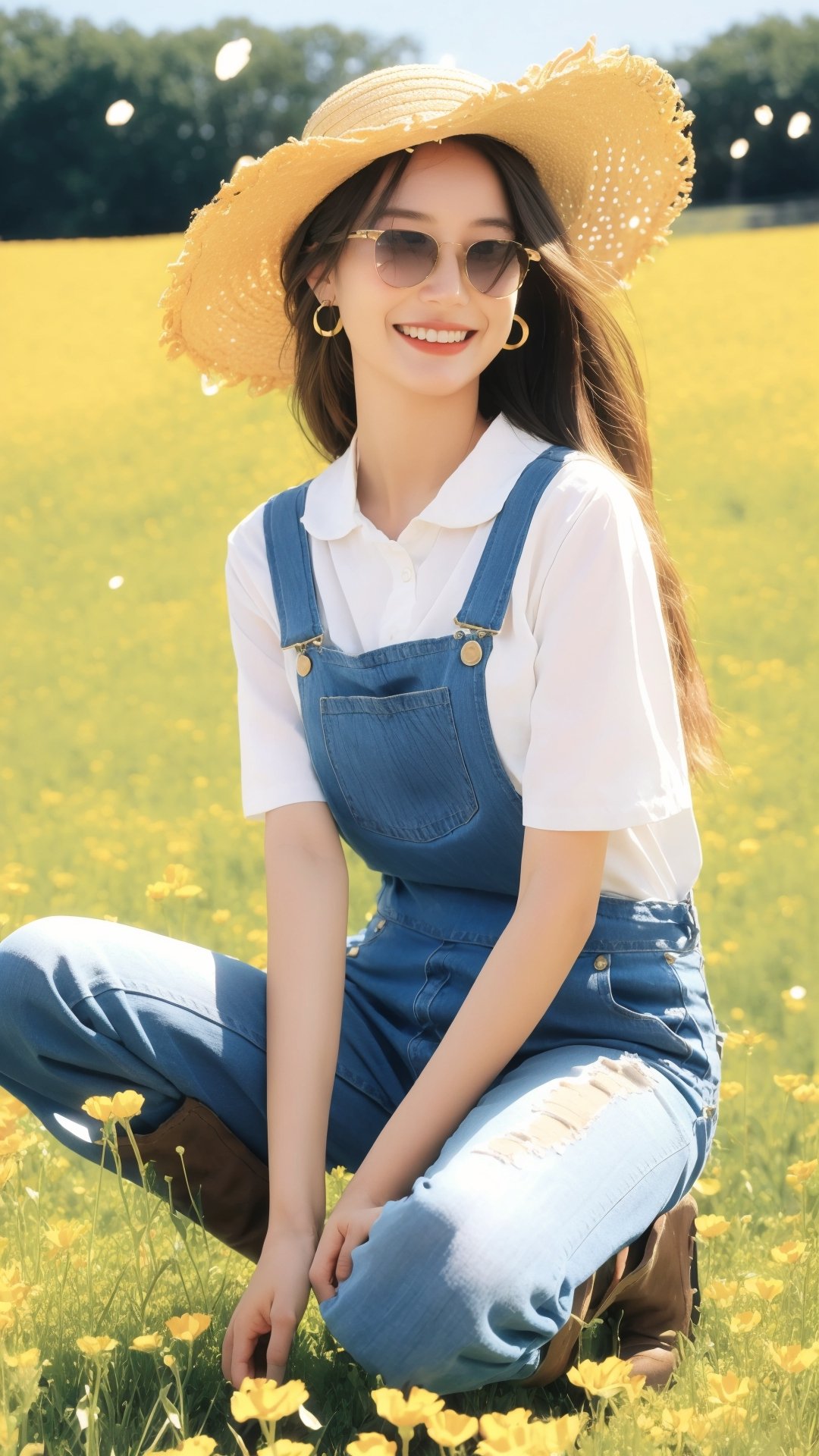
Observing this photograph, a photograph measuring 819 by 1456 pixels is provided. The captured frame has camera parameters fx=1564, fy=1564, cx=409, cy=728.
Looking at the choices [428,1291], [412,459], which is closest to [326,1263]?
[428,1291]

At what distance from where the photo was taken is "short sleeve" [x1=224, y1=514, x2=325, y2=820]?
7.86ft

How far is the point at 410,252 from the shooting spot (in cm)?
225

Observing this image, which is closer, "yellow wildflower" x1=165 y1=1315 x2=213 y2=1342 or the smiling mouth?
"yellow wildflower" x1=165 y1=1315 x2=213 y2=1342

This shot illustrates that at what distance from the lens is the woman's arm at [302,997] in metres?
2.08

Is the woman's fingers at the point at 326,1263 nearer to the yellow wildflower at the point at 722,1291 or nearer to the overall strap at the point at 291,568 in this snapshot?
the yellow wildflower at the point at 722,1291

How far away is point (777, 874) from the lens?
473cm

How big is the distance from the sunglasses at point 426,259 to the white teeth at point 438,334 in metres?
0.07


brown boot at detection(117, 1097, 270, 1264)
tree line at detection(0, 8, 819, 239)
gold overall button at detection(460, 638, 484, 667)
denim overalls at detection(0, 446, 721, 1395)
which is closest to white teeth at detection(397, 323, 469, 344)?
denim overalls at detection(0, 446, 721, 1395)

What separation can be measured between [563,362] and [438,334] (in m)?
0.25

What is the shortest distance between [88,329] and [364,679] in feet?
48.7

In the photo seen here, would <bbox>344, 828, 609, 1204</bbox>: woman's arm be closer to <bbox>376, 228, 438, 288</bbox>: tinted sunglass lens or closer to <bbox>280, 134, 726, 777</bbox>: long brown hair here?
<bbox>280, 134, 726, 777</bbox>: long brown hair

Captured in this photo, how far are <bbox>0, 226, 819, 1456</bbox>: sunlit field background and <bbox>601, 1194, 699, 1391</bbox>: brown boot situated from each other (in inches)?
1.8

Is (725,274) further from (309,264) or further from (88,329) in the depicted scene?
(309,264)

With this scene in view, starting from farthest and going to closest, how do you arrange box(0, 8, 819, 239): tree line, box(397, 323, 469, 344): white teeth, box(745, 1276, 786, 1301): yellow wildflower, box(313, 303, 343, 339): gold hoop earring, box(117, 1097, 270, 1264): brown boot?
box(0, 8, 819, 239): tree line < box(313, 303, 343, 339): gold hoop earring < box(397, 323, 469, 344): white teeth < box(117, 1097, 270, 1264): brown boot < box(745, 1276, 786, 1301): yellow wildflower
